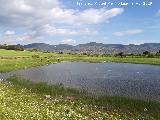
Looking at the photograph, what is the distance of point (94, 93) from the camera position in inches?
1593

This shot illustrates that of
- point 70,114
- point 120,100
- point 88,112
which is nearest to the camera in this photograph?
point 70,114

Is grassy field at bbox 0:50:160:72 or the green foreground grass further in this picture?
grassy field at bbox 0:50:160:72

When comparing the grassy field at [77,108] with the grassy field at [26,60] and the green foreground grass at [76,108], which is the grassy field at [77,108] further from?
the grassy field at [26,60]

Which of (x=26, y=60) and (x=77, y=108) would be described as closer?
(x=77, y=108)

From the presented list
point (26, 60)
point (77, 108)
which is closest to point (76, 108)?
point (77, 108)

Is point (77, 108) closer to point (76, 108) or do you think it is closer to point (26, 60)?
point (76, 108)

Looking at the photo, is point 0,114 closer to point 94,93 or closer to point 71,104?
point 71,104

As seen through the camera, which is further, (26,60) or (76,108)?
(26,60)

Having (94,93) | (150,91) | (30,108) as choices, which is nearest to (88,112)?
(30,108)

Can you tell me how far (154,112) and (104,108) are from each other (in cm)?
469

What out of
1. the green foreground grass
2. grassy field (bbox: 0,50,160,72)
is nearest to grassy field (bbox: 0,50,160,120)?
the green foreground grass

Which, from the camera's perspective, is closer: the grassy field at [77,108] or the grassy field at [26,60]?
the grassy field at [77,108]

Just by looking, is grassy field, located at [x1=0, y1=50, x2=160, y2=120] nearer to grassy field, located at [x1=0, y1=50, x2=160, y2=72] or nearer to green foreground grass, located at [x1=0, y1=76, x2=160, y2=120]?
green foreground grass, located at [x1=0, y1=76, x2=160, y2=120]

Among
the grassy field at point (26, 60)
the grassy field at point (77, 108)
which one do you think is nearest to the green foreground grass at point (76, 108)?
the grassy field at point (77, 108)
